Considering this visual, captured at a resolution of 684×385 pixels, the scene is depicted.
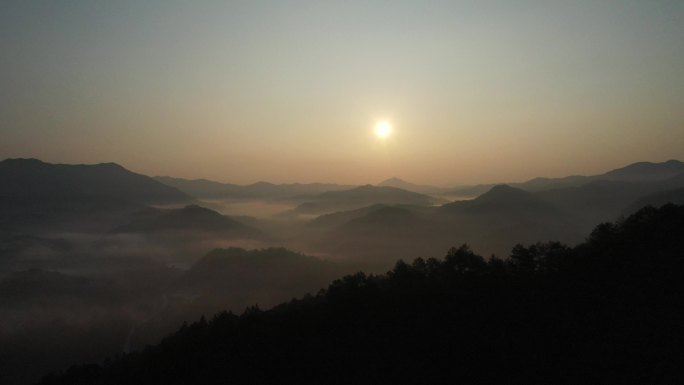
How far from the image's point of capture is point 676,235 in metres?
47.8

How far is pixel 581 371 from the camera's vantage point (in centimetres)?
3316

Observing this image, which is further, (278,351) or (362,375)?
(278,351)

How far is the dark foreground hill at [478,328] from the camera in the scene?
34.9 metres

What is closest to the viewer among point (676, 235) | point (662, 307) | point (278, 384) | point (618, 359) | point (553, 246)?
point (618, 359)

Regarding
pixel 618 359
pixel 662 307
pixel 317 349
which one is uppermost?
pixel 662 307

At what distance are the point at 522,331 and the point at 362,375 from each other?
56.5ft

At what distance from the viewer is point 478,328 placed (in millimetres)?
41125

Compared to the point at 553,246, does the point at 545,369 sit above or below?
below

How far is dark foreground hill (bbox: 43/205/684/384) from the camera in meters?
34.9

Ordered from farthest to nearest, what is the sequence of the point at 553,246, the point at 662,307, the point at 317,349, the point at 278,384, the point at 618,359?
the point at 553,246, the point at 317,349, the point at 278,384, the point at 662,307, the point at 618,359

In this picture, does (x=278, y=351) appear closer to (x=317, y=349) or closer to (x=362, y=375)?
(x=317, y=349)

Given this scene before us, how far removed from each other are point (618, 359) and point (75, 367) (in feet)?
245

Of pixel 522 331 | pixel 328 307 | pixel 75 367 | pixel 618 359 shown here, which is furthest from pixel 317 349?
pixel 75 367

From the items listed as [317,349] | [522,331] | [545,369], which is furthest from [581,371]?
[317,349]
